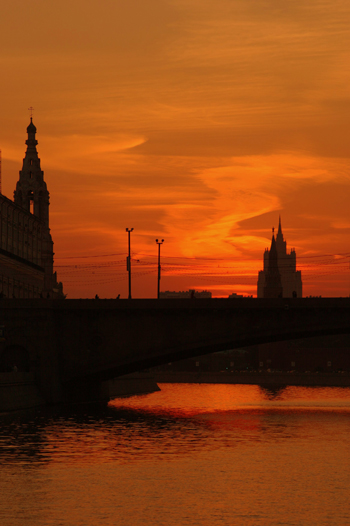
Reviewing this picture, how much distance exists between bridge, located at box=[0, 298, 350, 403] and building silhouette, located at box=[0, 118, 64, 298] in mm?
5128

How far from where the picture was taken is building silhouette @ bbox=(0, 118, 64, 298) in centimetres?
10631

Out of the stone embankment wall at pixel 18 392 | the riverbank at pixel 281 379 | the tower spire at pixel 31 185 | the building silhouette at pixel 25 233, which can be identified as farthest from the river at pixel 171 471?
the riverbank at pixel 281 379

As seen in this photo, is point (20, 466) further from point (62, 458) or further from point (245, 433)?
point (245, 433)

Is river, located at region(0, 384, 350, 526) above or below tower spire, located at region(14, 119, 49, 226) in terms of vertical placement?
below

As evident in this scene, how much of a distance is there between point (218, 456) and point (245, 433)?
511 inches

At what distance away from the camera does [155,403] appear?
104312mm

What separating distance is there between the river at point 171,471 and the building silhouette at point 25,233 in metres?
26.5

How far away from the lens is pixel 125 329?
84.9 meters

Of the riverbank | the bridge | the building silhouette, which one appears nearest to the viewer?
the bridge

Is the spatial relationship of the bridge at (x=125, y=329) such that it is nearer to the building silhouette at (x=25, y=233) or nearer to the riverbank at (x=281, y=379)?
the building silhouette at (x=25, y=233)

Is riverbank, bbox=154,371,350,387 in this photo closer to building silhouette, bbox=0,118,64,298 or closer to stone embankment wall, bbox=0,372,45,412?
building silhouette, bbox=0,118,64,298

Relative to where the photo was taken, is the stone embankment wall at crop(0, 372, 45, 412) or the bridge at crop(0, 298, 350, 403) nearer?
the stone embankment wall at crop(0, 372, 45, 412)

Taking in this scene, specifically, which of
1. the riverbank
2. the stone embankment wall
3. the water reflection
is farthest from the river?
the riverbank

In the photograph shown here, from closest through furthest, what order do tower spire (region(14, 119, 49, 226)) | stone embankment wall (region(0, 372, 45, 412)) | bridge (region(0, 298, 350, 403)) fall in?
stone embankment wall (region(0, 372, 45, 412)) < bridge (region(0, 298, 350, 403)) < tower spire (region(14, 119, 49, 226))
